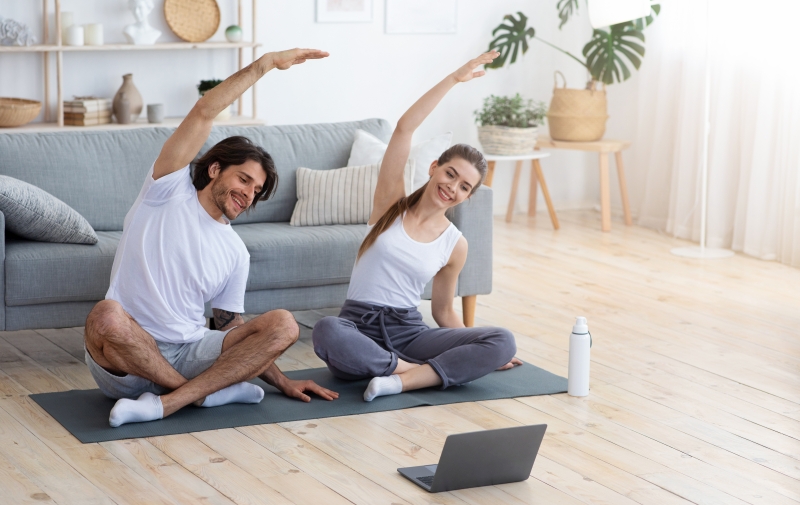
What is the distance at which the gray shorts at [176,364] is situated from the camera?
3.13 metres

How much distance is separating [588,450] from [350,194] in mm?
1663

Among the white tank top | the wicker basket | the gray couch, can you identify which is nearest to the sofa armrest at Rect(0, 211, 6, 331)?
the gray couch

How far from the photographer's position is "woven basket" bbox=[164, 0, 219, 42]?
5859mm

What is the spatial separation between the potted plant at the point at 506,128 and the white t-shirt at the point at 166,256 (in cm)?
345

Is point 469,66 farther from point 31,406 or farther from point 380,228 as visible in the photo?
point 31,406

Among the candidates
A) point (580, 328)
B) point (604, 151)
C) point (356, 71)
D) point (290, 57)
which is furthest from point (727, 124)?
point (290, 57)

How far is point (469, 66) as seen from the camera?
130 inches

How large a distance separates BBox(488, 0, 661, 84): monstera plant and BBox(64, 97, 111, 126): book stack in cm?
226

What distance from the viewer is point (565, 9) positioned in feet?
22.4

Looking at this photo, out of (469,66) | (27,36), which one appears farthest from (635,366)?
(27,36)

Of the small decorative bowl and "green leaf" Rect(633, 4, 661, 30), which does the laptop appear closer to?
the small decorative bowl

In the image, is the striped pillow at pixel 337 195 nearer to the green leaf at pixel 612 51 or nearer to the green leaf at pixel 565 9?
the green leaf at pixel 612 51

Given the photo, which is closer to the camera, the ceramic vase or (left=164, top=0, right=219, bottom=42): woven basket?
the ceramic vase

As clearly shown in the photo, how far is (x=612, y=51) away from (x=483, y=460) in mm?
4180
